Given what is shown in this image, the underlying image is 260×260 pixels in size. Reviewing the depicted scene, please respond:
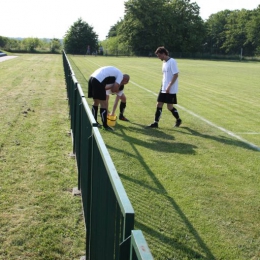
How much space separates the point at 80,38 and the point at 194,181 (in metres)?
74.8

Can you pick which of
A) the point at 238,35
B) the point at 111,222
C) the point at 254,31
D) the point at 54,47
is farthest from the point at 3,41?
the point at 111,222

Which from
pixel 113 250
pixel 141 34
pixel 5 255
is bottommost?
pixel 5 255

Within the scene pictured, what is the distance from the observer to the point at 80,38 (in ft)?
252

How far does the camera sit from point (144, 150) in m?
6.91

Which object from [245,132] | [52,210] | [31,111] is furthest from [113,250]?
[31,111]

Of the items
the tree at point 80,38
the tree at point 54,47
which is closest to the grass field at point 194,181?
the tree at point 54,47

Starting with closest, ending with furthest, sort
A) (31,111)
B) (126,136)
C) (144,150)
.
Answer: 1. (144,150)
2. (126,136)
3. (31,111)

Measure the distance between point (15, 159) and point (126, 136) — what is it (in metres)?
2.53

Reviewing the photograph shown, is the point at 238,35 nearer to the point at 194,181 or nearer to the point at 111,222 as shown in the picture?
the point at 194,181

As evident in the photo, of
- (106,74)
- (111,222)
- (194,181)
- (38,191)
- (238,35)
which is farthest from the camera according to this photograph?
(238,35)

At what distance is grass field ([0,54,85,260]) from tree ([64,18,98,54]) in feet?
225

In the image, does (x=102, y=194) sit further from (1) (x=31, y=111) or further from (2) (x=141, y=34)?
(2) (x=141, y=34)

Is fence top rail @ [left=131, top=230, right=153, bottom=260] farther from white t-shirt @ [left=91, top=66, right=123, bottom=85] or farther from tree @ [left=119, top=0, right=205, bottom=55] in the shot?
tree @ [left=119, top=0, right=205, bottom=55]

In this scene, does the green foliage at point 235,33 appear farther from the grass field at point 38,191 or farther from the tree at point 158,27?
the grass field at point 38,191
